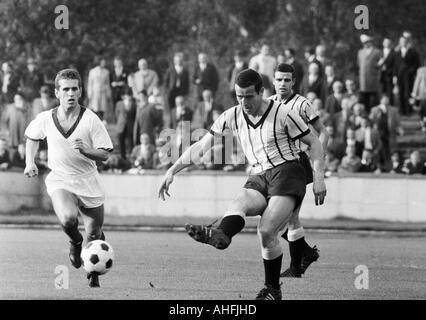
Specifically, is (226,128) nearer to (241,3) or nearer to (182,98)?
(182,98)

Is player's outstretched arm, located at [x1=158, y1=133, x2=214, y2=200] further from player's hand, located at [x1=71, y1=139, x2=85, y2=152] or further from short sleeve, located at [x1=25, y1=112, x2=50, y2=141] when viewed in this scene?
short sleeve, located at [x1=25, y1=112, x2=50, y2=141]

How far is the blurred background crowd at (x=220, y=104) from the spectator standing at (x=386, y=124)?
20 millimetres

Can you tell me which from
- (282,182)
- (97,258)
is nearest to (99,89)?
(97,258)

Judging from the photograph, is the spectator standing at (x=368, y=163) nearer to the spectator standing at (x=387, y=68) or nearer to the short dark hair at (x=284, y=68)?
the spectator standing at (x=387, y=68)

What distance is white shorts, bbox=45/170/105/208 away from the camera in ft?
43.5

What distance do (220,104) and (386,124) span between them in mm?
3503

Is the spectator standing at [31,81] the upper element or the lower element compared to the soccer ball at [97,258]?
upper

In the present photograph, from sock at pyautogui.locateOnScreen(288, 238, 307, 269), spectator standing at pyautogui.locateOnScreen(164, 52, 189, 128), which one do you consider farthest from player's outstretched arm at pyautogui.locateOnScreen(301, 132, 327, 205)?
spectator standing at pyautogui.locateOnScreen(164, 52, 189, 128)

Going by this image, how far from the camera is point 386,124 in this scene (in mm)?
25609

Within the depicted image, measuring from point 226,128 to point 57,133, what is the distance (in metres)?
1.98

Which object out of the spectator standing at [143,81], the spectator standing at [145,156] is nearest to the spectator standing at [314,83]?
the spectator standing at [145,156]

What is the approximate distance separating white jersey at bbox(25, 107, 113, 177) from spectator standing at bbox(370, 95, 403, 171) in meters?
12.4

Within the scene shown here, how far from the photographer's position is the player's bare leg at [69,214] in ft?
42.5
